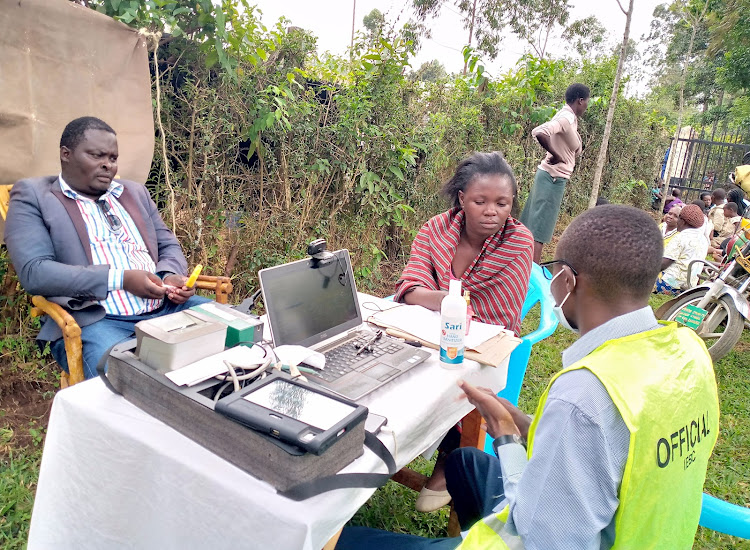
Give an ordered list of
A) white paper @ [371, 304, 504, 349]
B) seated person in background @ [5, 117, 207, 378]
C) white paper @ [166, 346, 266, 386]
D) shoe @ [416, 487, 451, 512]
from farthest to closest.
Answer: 1. seated person in background @ [5, 117, 207, 378]
2. shoe @ [416, 487, 451, 512]
3. white paper @ [371, 304, 504, 349]
4. white paper @ [166, 346, 266, 386]

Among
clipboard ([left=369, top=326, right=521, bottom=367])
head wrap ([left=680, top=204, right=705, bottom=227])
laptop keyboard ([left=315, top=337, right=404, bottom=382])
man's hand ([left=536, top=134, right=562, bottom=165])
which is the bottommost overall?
laptop keyboard ([left=315, top=337, right=404, bottom=382])

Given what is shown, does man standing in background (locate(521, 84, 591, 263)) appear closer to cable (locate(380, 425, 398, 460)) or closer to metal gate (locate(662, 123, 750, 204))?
cable (locate(380, 425, 398, 460))

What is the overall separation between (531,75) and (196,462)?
6873 millimetres

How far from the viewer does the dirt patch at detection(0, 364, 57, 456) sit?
101 inches

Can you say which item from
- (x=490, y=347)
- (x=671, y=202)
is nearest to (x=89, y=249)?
(x=490, y=347)

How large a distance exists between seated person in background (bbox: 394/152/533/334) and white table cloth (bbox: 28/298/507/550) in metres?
0.99

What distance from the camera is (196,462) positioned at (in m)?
1.11

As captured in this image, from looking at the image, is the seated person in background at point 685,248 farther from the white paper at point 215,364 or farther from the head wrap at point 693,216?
the white paper at point 215,364

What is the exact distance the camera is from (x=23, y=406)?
2.83m

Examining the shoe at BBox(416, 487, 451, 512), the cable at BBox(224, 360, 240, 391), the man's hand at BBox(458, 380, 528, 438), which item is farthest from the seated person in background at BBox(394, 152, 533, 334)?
the cable at BBox(224, 360, 240, 391)

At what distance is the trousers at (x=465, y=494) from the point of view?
1.44 metres

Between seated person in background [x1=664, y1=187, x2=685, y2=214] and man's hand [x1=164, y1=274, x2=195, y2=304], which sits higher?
seated person in background [x1=664, y1=187, x2=685, y2=214]

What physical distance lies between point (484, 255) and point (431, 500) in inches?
46.2

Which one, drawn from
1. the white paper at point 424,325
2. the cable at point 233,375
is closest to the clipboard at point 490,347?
the white paper at point 424,325
